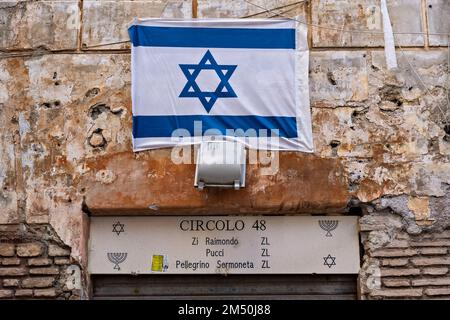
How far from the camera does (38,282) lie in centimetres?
593

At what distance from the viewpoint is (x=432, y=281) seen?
5.87 metres

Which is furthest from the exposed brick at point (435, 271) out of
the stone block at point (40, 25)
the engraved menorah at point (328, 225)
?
the stone block at point (40, 25)

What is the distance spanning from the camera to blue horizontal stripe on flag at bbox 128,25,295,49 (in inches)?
242

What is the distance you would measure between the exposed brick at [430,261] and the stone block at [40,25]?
307 cm

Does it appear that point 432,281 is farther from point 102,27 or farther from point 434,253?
point 102,27

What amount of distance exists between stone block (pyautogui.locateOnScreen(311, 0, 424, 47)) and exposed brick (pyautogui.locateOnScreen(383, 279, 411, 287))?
1.80 m

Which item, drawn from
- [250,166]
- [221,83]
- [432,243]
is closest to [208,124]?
[221,83]

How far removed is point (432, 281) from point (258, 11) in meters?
2.43

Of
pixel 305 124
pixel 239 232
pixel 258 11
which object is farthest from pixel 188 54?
pixel 239 232

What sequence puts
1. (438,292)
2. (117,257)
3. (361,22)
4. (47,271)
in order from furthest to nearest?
(361,22) → (117,257) → (47,271) → (438,292)

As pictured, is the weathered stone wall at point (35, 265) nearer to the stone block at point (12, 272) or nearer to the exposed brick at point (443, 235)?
the stone block at point (12, 272)

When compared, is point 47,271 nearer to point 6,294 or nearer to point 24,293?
point 24,293

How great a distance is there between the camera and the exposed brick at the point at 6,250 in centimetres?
599

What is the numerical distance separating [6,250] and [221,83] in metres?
2.05
